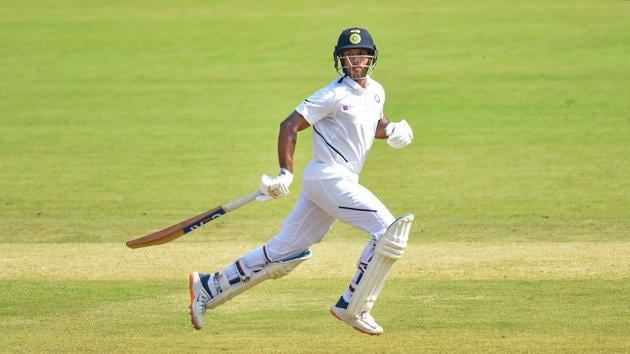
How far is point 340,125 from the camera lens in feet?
29.7

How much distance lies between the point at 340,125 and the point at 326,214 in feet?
2.17

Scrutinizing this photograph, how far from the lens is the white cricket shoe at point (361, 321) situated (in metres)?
9.04

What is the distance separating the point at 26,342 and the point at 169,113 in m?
14.7

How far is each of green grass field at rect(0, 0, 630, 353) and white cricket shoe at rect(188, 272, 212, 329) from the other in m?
0.21

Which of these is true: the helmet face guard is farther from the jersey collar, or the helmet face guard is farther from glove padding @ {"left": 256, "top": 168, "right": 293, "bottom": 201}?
glove padding @ {"left": 256, "top": 168, "right": 293, "bottom": 201}

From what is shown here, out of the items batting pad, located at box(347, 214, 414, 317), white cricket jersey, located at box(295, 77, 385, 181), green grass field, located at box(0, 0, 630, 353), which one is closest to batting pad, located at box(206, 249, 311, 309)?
green grass field, located at box(0, 0, 630, 353)

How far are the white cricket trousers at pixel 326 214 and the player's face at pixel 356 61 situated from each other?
772 mm

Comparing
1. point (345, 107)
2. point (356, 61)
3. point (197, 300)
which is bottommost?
point (197, 300)

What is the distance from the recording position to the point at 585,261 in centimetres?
1258

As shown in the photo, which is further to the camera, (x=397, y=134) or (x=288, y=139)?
(x=397, y=134)

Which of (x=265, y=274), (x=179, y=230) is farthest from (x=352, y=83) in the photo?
(x=179, y=230)

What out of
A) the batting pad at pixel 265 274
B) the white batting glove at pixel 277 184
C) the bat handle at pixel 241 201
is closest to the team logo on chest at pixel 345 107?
the white batting glove at pixel 277 184

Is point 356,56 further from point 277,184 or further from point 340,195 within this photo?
point 277,184

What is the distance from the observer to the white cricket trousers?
29.2 ft
